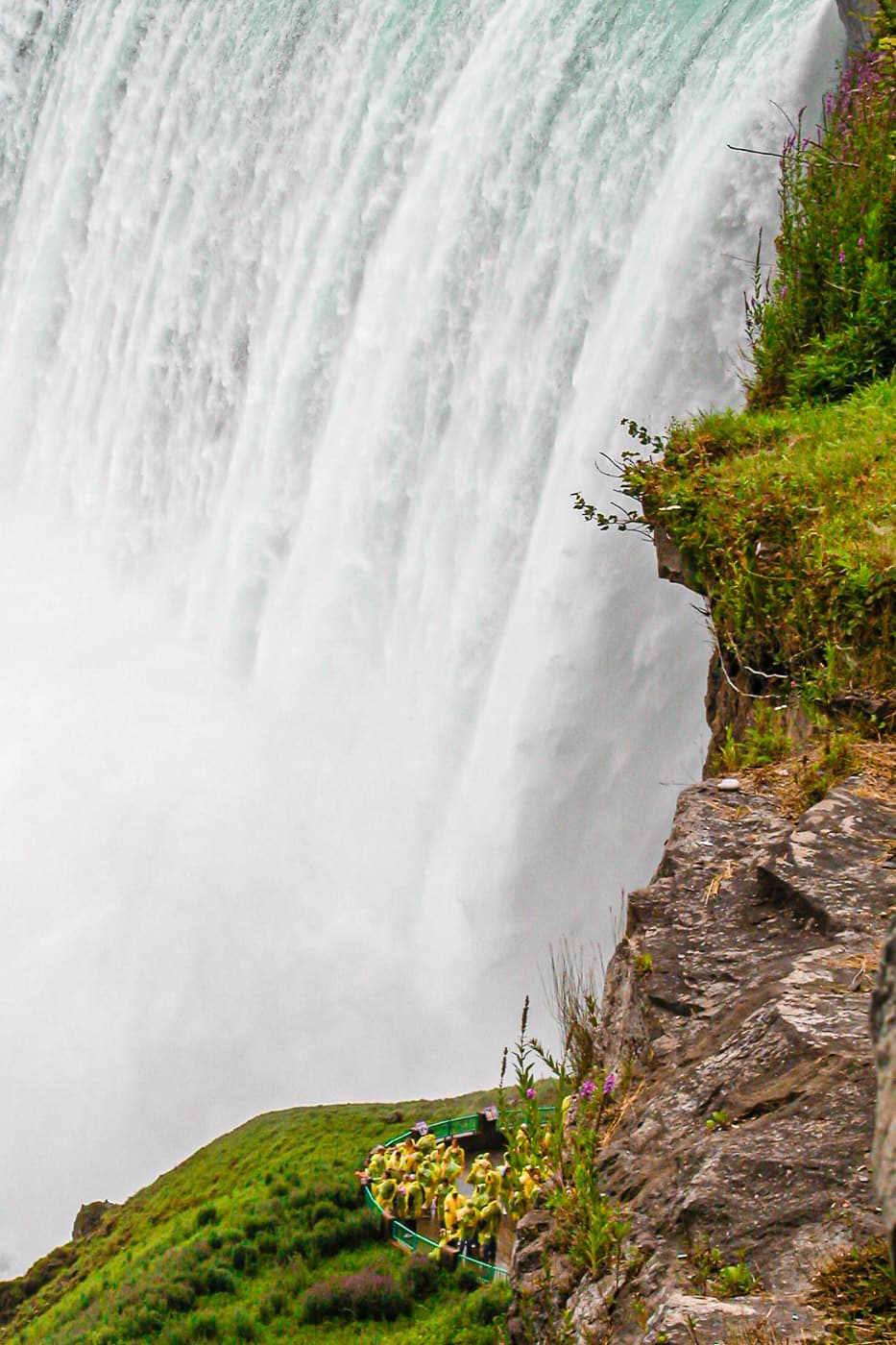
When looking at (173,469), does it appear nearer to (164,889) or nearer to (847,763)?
(164,889)

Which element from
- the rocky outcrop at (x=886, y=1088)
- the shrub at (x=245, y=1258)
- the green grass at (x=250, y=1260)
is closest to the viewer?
the rocky outcrop at (x=886, y=1088)

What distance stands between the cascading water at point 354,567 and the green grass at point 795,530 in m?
3.83

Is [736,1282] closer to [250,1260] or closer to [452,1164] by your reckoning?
[452,1164]

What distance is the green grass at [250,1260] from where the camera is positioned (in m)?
5.72

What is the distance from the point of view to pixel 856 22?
782 centimetres

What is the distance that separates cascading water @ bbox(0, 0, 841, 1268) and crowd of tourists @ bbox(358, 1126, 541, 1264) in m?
3.72

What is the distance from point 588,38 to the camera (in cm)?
1069

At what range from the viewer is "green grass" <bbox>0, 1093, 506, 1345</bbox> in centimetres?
572

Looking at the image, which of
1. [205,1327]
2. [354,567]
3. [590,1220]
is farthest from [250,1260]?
[354,567]

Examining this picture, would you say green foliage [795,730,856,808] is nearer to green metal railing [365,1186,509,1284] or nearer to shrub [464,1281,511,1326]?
shrub [464,1281,511,1326]

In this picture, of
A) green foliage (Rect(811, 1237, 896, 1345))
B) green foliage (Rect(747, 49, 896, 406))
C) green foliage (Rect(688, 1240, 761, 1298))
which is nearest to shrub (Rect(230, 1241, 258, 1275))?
green foliage (Rect(747, 49, 896, 406))

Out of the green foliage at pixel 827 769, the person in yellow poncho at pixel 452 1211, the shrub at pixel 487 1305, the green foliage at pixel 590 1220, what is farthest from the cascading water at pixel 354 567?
the green foliage at pixel 590 1220

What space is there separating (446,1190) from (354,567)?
7.19m

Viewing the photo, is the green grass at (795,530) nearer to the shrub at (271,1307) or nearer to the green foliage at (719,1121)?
the green foliage at (719,1121)
